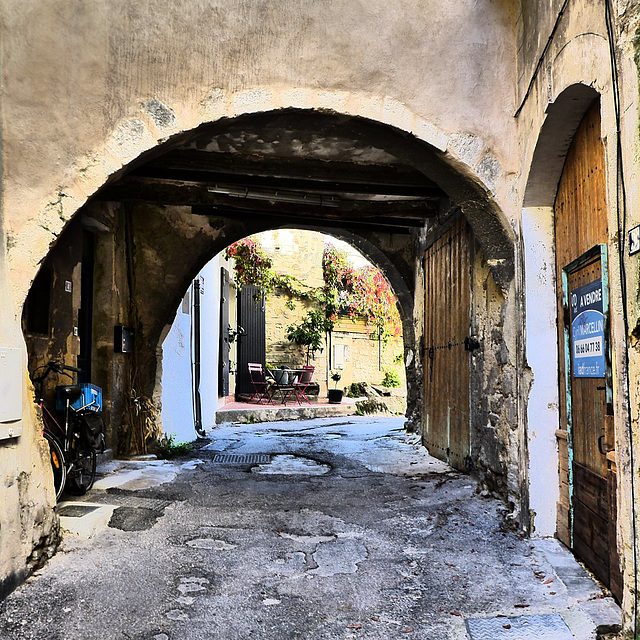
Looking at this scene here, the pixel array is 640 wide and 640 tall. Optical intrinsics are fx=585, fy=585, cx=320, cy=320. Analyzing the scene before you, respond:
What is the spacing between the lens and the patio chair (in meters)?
13.5

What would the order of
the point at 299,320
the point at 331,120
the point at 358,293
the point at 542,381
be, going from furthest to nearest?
the point at 358,293
the point at 299,320
the point at 331,120
the point at 542,381

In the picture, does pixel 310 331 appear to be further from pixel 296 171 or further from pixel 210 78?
pixel 210 78

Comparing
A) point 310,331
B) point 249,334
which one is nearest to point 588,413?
point 249,334

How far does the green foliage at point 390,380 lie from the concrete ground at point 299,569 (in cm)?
1214

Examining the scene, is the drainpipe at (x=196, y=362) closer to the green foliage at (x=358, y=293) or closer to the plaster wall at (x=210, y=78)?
the plaster wall at (x=210, y=78)

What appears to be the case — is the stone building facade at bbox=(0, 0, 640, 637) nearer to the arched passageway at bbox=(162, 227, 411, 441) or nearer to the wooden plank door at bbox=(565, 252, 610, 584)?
the wooden plank door at bbox=(565, 252, 610, 584)

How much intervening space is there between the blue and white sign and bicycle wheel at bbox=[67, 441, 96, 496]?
11.4 ft

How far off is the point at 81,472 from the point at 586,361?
3593mm

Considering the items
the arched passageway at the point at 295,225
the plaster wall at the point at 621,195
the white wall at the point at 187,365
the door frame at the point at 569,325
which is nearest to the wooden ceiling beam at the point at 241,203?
the arched passageway at the point at 295,225

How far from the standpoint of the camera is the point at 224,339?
12602 millimetres

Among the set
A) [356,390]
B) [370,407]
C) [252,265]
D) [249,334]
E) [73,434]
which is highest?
[252,265]

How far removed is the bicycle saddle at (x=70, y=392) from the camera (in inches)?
173

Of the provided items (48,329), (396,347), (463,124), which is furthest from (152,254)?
(396,347)

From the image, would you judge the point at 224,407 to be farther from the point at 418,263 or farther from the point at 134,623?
the point at 134,623
